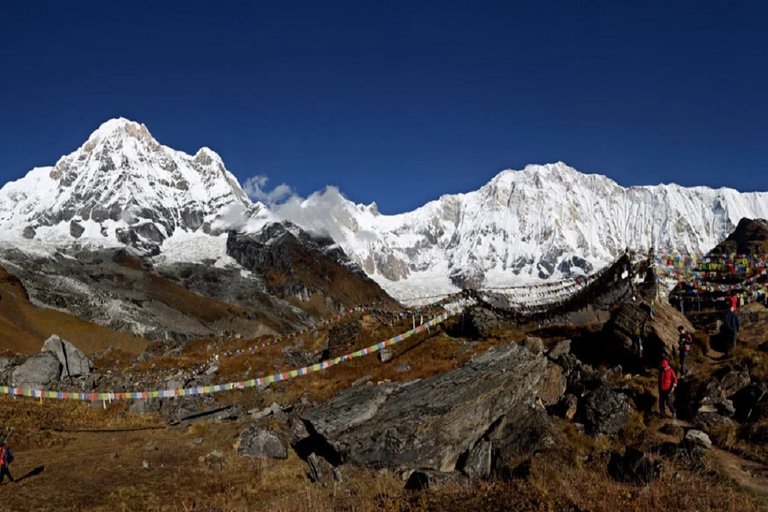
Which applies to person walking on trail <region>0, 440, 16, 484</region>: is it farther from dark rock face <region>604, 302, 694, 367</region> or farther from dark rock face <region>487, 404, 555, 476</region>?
dark rock face <region>604, 302, 694, 367</region>

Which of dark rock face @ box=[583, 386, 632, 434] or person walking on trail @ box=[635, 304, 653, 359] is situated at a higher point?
person walking on trail @ box=[635, 304, 653, 359]

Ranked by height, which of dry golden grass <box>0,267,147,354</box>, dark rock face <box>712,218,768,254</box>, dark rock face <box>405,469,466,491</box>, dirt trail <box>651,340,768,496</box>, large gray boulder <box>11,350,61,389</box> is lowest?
dirt trail <box>651,340,768,496</box>

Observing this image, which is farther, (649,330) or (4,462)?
(649,330)

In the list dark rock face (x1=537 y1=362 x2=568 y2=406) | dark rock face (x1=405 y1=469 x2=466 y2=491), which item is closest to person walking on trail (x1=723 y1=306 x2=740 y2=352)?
dark rock face (x1=537 y1=362 x2=568 y2=406)

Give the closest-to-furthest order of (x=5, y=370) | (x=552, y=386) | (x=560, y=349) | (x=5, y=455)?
(x=5, y=455), (x=552, y=386), (x=560, y=349), (x=5, y=370)

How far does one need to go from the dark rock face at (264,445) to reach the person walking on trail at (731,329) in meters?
18.2

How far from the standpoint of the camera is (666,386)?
16516mm

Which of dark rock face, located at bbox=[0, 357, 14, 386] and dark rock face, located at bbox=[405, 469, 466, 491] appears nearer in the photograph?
dark rock face, located at bbox=[405, 469, 466, 491]

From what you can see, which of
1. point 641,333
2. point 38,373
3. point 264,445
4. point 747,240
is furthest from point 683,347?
point 747,240

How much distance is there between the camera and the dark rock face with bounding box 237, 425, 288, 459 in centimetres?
1856

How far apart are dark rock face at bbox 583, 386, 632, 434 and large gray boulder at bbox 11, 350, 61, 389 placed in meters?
38.8

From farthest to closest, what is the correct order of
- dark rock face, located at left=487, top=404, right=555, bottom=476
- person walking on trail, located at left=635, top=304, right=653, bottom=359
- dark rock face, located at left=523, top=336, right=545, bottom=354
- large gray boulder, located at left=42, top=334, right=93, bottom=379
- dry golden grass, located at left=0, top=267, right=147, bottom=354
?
1. dry golden grass, located at left=0, top=267, right=147, bottom=354
2. large gray boulder, located at left=42, top=334, right=93, bottom=379
3. dark rock face, located at left=523, top=336, right=545, bottom=354
4. person walking on trail, located at left=635, top=304, right=653, bottom=359
5. dark rock face, located at left=487, top=404, right=555, bottom=476

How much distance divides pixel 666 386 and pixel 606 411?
205cm

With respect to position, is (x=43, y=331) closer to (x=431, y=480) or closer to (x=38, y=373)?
(x=38, y=373)
